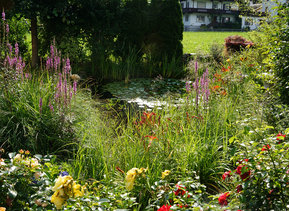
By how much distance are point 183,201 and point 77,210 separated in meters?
0.72

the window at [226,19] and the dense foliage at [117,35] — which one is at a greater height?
the window at [226,19]

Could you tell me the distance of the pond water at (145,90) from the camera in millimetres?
5823

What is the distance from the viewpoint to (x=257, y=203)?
198 cm

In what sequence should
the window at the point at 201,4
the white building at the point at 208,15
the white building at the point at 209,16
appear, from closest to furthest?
the white building at the point at 209,16 → the white building at the point at 208,15 → the window at the point at 201,4

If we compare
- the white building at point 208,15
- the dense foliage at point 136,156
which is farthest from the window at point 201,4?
the dense foliage at point 136,156

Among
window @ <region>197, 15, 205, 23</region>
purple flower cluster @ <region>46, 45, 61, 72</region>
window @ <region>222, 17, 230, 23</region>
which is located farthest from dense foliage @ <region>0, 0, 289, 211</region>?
window @ <region>222, 17, 230, 23</region>

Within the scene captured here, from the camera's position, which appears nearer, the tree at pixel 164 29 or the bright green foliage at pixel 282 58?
the bright green foliage at pixel 282 58

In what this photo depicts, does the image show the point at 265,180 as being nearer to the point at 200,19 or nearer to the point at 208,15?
the point at 200,19

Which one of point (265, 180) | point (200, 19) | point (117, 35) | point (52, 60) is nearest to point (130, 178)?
point (265, 180)

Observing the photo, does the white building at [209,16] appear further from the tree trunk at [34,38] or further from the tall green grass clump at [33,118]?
the tall green grass clump at [33,118]

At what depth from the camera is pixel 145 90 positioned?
6.49 m

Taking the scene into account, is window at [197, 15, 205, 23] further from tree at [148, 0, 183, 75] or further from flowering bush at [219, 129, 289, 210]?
flowering bush at [219, 129, 289, 210]

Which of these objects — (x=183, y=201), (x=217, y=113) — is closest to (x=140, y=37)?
(x=217, y=113)

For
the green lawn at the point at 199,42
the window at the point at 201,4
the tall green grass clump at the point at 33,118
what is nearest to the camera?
the tall green grass clump at the point at 33,118
